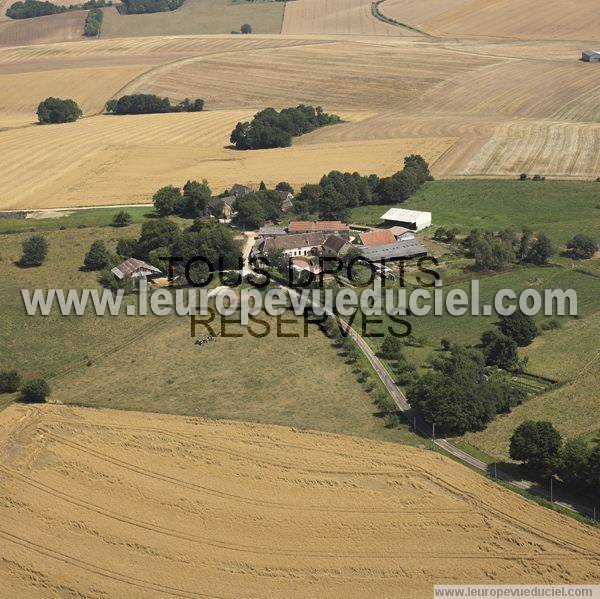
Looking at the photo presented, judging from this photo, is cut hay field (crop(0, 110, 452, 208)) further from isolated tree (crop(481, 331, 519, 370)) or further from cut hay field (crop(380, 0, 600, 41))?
cut hay field (crop(380, 0, 600, 41))

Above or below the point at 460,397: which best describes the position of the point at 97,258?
above

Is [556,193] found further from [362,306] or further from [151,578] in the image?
[151,578]

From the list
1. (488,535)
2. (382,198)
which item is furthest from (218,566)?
(382,198)

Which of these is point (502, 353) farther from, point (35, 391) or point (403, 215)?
point (403, 215)

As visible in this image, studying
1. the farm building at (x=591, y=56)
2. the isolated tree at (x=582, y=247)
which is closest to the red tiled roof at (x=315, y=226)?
the isolated tree at (x=582, y=247)

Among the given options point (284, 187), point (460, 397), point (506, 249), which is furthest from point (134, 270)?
point (460, 397)

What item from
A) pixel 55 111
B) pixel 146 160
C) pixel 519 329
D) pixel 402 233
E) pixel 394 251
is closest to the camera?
pixel 519 329

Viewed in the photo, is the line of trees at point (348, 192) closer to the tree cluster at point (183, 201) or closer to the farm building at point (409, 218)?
the farm building at point (409, 218)
